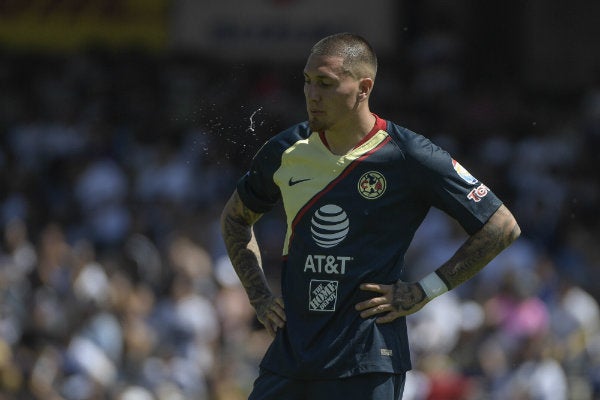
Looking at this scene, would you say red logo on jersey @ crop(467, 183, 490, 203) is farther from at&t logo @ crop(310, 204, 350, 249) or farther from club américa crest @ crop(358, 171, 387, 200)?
at&t logo @ crop(310, 204, 350, 249)

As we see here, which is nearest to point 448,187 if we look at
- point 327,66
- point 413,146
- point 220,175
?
point 413,146

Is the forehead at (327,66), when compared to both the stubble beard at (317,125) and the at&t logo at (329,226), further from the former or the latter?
the at&t logo at (329,226)

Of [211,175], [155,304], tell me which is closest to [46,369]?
[155,304]

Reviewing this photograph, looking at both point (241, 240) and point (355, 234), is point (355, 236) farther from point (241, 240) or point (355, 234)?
point (241, 240)

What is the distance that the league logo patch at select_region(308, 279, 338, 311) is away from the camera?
5371 mm

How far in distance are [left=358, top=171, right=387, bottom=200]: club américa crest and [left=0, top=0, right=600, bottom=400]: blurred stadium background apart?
1.09m

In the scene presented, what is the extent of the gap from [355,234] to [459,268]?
0.46m

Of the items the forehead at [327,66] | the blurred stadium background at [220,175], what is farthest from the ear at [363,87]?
the blurred stadium background at [220,175]

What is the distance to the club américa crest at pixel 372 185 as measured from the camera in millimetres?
5414

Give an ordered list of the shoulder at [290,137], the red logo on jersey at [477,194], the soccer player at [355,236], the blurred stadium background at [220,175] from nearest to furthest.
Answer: the soccer player at [355,236] → the red logo on jersey at [477,194] → the shoulder at [290,137] → the blurred stadium background at [220,175]

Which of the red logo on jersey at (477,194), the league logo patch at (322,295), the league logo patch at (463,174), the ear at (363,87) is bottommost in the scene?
the league logo patch at (322,295)

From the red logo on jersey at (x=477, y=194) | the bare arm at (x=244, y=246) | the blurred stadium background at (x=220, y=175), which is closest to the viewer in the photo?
the red logo on jersey at (x=477, y=194)

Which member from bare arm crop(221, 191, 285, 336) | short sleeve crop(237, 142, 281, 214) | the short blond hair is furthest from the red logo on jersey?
bare arm crop(221, 191, 285, 336)

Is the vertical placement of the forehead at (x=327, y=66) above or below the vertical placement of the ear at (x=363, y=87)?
above
